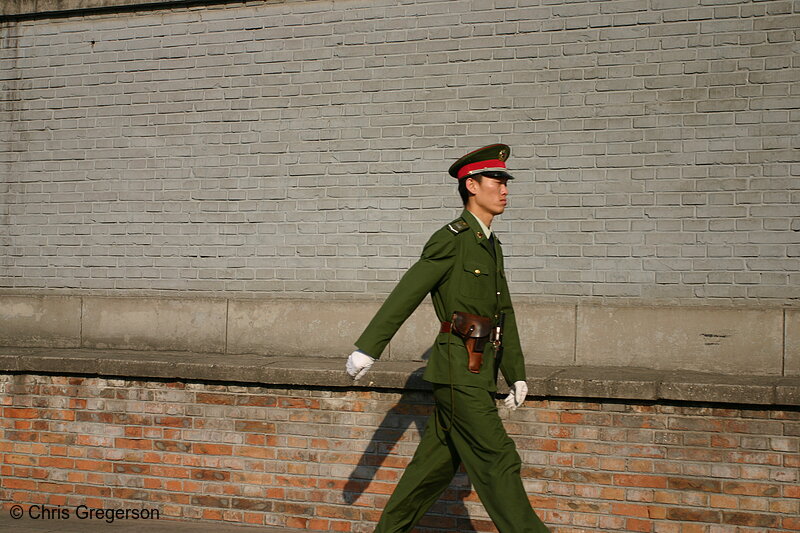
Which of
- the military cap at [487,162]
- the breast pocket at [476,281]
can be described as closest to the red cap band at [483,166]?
the military cap at [487,162]

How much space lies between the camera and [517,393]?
4.94 m

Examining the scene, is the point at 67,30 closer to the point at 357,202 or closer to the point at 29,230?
the point at 29,230

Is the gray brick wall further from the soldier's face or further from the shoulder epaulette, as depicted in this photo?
the shoulder epaulette

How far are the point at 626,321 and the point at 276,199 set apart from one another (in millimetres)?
2839

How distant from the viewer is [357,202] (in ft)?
23.2

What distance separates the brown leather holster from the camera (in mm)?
4719

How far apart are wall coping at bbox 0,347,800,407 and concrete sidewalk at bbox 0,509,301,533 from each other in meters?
0.95

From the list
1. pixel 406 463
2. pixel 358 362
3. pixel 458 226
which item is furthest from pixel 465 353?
pixel 406 463

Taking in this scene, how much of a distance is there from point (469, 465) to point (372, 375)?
1418mm

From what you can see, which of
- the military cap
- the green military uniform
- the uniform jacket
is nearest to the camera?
the green military uniform

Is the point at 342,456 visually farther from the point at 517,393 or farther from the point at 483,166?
the point at 483,166

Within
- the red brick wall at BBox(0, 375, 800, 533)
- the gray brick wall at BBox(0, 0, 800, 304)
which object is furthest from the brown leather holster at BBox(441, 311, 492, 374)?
the gray brick wall at BBox(0, 0, 800, 304)

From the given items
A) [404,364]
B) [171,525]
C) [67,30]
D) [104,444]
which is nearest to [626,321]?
[404,364]

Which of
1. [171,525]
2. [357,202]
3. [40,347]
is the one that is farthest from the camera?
[40,347]
